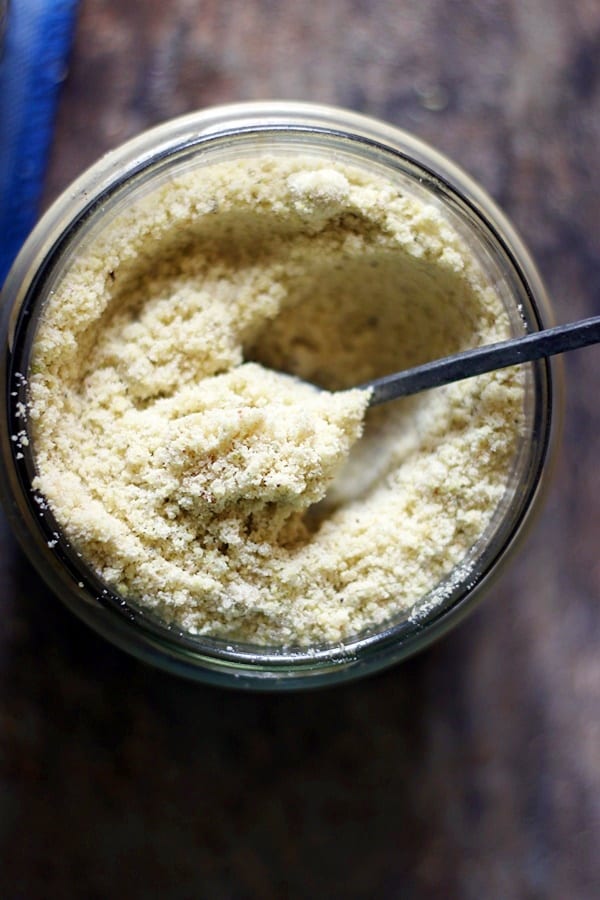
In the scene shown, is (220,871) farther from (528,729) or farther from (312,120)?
(312,120)

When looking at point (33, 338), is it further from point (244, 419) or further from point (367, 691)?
point (367, 691)

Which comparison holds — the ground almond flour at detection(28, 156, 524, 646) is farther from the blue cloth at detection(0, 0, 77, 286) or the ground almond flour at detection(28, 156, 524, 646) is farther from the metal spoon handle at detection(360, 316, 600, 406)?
the blue cloth at detection(0, 0, 77, 286)

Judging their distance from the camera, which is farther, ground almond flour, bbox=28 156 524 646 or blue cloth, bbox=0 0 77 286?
blue cloth, bbox=0 0 77 286

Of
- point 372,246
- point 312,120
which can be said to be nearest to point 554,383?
point 372,246

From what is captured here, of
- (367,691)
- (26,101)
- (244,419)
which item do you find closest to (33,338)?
(244,419)

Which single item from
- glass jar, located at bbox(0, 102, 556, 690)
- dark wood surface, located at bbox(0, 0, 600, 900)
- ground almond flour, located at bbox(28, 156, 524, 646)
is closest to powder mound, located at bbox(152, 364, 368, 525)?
ground almond flour, located at bbox(28, 156, 524, 646)

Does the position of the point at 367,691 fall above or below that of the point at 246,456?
below
